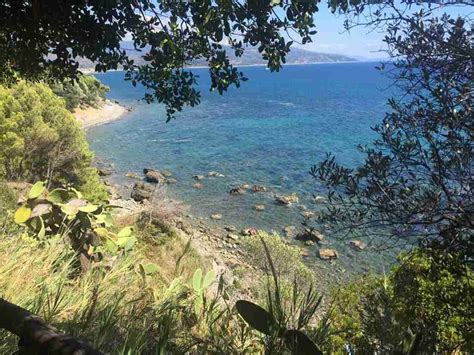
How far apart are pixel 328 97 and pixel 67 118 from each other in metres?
75.6

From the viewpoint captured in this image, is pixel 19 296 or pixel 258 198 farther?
pixel 258 198

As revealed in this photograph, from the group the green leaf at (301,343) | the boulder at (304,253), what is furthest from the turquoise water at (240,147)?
the green leaf at (301,343)

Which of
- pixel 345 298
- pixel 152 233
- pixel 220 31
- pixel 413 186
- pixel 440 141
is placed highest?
pixel 220 31

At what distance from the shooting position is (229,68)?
3252 mm

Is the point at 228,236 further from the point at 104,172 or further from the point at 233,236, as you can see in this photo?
the point at 104,172

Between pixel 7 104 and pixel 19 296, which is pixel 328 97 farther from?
pixel 19 296

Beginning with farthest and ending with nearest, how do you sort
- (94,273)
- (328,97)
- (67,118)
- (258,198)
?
(328,97), (258,198), (67,118), (94,273)

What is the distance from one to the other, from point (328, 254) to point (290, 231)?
10.5 ft

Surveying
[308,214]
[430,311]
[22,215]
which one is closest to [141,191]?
[308,214]

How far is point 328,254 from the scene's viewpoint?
21078 millimetres

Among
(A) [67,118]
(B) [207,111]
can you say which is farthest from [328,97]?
(A) [67,118]

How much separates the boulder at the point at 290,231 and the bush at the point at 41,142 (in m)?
9.91

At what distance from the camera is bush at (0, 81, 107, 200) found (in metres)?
17.8

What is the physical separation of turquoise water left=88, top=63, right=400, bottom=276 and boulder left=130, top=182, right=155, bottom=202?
151 cm
